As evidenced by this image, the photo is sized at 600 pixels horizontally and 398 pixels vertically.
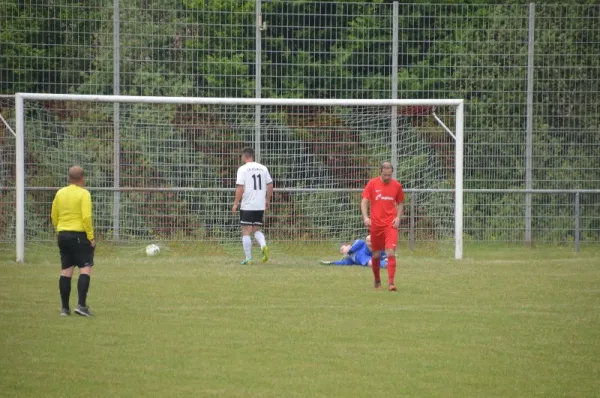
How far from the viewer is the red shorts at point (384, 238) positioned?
14.7 m

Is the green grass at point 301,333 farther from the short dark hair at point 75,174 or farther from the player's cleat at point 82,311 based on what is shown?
the short dark hair at point 75,174

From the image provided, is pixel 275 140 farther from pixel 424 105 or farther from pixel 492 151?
pixel 492 151

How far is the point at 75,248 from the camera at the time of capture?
11.7 m

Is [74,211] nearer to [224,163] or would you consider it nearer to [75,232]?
[75,232]

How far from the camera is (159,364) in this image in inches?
353

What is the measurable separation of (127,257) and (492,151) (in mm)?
8275

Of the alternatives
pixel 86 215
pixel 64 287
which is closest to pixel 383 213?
pixel 86 215

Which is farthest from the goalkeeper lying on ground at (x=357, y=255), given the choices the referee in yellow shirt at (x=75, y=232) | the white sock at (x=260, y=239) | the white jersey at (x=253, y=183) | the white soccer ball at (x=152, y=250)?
the referee in yellow shirt at (x=75, y=232)

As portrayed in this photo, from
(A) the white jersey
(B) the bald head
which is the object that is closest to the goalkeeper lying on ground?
(A) the white jersey

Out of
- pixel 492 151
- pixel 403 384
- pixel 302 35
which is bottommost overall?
pixel 403 384

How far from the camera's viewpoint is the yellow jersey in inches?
459

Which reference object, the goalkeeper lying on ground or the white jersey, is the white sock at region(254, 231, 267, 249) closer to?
the white jersey

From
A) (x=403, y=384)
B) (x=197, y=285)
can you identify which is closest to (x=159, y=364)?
(x=403, y=384)

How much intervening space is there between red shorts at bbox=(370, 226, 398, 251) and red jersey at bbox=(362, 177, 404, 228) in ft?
0.26
